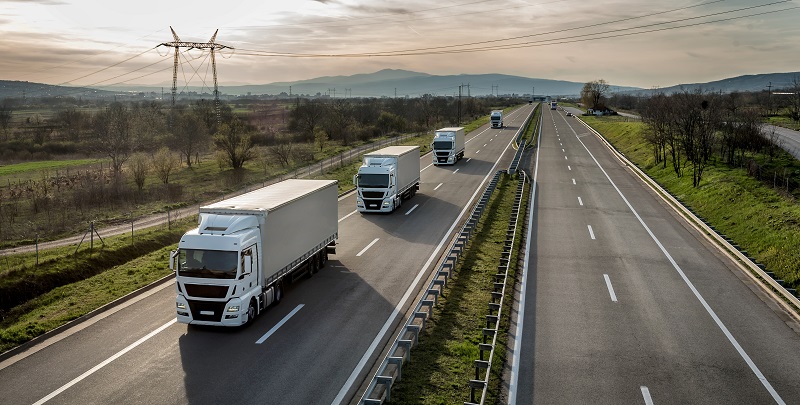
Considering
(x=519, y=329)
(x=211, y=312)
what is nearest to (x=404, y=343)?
(x=519, y=329)

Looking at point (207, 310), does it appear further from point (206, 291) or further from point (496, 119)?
point (496, 119)

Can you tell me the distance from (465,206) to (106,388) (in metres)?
23.6

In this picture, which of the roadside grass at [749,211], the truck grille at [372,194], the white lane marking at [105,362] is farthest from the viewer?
the truck grille at [372,194]

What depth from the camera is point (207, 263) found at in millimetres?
14898

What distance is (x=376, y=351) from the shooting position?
14.0 meters

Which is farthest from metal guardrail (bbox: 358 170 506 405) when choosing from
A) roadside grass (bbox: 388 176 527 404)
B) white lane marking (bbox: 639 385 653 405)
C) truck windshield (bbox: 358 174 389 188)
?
truck windshield (bbox: 358 174 389 188)

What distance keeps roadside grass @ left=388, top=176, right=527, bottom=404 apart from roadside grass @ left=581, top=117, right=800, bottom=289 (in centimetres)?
988

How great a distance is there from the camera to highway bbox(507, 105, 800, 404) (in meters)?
12.0

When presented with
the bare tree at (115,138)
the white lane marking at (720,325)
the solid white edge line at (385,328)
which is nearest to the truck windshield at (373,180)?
the solid white edge line at (385,328)

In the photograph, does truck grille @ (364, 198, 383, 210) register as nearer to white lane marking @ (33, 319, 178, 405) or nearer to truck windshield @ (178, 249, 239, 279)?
white lane marking @ (33, 319, 178, 405)

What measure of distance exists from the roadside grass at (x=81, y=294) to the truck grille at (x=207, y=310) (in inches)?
170

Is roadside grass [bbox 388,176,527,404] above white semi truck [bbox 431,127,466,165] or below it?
below

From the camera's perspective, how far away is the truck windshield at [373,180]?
101ft

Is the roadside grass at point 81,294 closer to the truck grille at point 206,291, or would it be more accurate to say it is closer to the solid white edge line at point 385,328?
the truck grille at point 206,291
